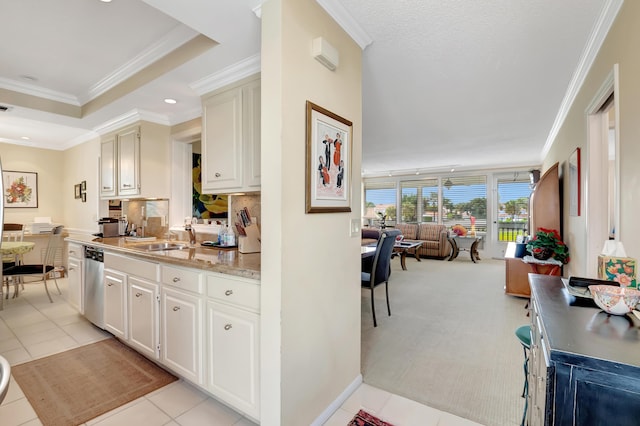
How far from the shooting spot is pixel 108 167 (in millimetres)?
3916

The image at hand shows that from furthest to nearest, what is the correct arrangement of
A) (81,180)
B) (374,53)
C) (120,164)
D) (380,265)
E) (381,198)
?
(381,198), (81,180), (120,164), (380,265), (374,53)

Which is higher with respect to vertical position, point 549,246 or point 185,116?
point 185,116

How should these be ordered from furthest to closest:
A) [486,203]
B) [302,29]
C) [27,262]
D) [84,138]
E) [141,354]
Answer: [486,203]
[27,262]
[84,138]
[141,354]
[302,29]

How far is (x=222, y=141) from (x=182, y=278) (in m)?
1.15

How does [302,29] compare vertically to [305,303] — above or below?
above

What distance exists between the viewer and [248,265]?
1821mm

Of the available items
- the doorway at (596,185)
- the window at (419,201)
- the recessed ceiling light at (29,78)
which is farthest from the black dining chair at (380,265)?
the window at (419,201)

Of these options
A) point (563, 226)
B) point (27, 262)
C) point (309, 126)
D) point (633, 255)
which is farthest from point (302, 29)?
point (27, 262)

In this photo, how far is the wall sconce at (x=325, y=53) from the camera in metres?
1.64

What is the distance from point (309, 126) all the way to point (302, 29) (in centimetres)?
51

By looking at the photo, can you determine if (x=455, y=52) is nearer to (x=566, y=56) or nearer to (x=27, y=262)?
(x=566, y=56)

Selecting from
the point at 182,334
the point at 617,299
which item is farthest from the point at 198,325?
the point at 617,299

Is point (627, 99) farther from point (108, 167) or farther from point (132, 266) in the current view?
point (108, 167)

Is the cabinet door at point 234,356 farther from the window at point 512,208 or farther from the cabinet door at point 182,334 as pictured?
the window at point 512,208
